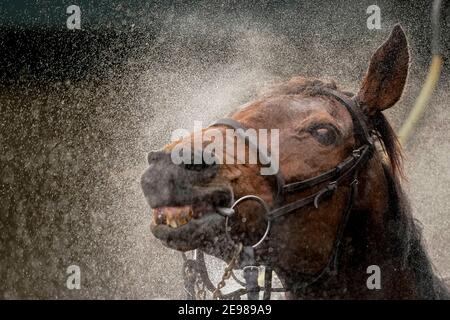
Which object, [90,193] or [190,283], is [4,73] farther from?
[190,283]

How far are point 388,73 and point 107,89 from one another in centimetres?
252

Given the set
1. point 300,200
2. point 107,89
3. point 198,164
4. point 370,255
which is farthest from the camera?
point 107,89

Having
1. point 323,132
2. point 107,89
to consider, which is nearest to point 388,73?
point 323,132

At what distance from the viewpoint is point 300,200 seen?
182 cm

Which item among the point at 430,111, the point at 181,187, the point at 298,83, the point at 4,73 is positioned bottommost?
the point at 181,187

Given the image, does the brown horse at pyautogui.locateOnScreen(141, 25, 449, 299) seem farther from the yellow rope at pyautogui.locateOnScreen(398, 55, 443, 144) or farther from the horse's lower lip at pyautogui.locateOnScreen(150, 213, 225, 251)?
the yellow rope at pyautogui.locateOnScreen(398, 55, 443, 144)

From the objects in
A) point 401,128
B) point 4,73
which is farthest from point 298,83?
point 4,73

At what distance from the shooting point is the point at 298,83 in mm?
2088

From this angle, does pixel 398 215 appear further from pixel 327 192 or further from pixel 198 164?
pixel 198 164

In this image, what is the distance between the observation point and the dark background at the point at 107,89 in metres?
3.86

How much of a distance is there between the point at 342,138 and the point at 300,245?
14.7 inches

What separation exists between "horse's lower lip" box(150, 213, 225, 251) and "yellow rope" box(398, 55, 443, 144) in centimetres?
287
